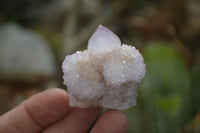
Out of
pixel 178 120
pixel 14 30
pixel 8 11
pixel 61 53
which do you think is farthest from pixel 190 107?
pixel 8 11

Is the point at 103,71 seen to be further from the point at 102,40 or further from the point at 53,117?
the point at 53,117

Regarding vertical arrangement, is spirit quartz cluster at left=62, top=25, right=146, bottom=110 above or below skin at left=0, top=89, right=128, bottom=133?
above

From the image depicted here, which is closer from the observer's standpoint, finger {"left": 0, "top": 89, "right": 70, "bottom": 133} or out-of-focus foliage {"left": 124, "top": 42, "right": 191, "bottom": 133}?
finger {"left": 0, "top": 89, "right": 70, "bottom": 133}

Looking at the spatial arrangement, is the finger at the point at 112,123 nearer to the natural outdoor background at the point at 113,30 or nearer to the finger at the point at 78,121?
the finger at the point at 78,121

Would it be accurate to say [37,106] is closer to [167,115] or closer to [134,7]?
[167,115]

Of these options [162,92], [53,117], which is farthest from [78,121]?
[162,92]

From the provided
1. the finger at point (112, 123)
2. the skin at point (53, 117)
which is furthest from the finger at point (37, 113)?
the finger at point (112, 123)

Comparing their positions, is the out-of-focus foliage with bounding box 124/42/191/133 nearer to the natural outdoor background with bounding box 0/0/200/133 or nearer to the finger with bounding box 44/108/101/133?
the natural outdoor background with bounding box 0/0/200/133

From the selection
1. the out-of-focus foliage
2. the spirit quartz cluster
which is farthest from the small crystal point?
the out-of-focus foliage
